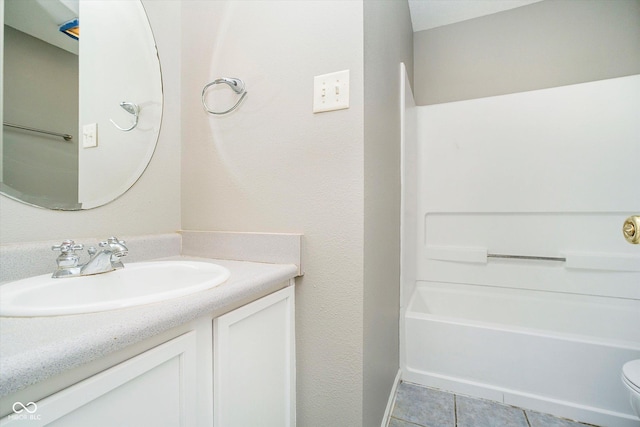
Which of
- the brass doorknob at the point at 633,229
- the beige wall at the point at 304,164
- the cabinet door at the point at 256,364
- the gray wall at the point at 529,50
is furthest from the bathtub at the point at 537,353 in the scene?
the gray wall at the point at 529,50

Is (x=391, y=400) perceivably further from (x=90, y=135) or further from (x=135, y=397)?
(x=90, y=135)

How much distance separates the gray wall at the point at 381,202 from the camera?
3.04ft

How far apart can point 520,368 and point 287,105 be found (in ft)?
5.38

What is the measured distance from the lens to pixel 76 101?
2.89ft

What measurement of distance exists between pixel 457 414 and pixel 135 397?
1401 millimetres

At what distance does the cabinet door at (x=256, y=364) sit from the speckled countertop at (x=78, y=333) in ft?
0.32

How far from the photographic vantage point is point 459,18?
203cm

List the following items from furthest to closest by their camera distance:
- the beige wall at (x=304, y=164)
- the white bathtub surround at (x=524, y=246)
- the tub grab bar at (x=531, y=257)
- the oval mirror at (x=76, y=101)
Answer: the tub grab bar at (x=531, y=257)
the white bathtub surround at (x=524, y=246)
the beige wall at (x=304, y=164)
the oval mirror at (x=76, y=101)

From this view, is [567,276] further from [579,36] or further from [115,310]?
[115,310]

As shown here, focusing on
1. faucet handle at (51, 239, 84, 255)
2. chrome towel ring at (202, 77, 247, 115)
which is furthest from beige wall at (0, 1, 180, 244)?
chrome towel ring at (202, 77, 247, 115)

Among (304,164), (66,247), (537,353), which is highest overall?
(304,164)

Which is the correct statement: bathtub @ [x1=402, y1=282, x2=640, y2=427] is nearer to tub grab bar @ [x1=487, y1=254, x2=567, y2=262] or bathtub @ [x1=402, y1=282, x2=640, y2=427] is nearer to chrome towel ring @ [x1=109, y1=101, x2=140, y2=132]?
tub grab bar @ [x1=487, y1=254, x2=567, y2=262]

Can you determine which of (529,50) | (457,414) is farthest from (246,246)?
(529,50)

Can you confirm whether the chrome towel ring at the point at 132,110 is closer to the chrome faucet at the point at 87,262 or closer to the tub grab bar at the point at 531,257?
the chrome faucet at the point at 87,262
